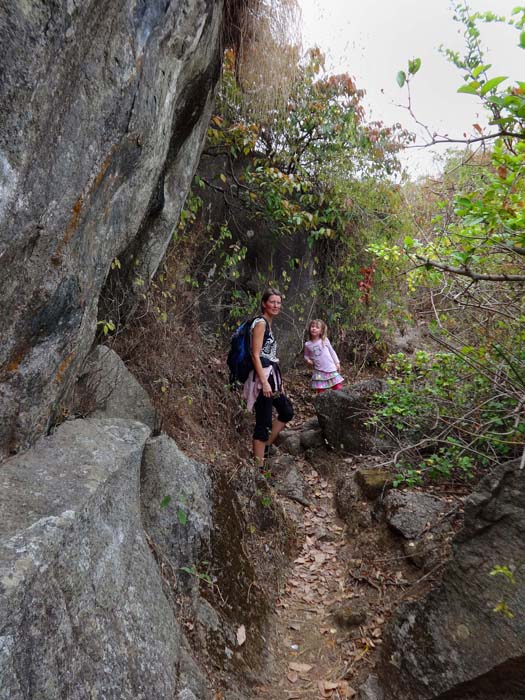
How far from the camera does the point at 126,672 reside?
2316mm

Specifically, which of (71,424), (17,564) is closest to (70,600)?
(17,564)

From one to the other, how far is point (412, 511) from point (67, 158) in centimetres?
411

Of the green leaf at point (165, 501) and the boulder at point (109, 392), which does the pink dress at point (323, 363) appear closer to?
the boulder at point (109, 392)

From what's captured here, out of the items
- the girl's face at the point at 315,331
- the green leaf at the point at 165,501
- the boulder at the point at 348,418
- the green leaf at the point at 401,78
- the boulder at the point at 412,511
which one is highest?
the green leaf at the point at 401,78

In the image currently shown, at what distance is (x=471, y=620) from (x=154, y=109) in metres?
4.23

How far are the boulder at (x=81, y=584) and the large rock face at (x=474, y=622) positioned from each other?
1.40 m

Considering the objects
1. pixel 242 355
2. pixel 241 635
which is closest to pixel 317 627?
pixel 241 635

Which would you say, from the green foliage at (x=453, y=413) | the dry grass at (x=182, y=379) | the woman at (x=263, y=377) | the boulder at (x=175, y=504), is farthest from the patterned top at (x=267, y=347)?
the boulder at (x=175, y=504)

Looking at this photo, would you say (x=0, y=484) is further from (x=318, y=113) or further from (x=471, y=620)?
(x=318, y=113)

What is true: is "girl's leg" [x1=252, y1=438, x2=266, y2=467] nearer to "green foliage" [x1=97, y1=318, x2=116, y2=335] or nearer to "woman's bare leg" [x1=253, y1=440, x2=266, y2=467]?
"woman's bare leg" [x1=253, y1=440, x2=266, y2=467]

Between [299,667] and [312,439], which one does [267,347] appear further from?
[299,667]

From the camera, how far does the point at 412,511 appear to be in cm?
445

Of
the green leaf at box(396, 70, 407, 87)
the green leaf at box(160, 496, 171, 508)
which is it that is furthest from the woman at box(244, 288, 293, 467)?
the green leaf at box(396, 70, 407, 87)

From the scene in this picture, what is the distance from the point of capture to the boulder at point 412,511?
429cm
